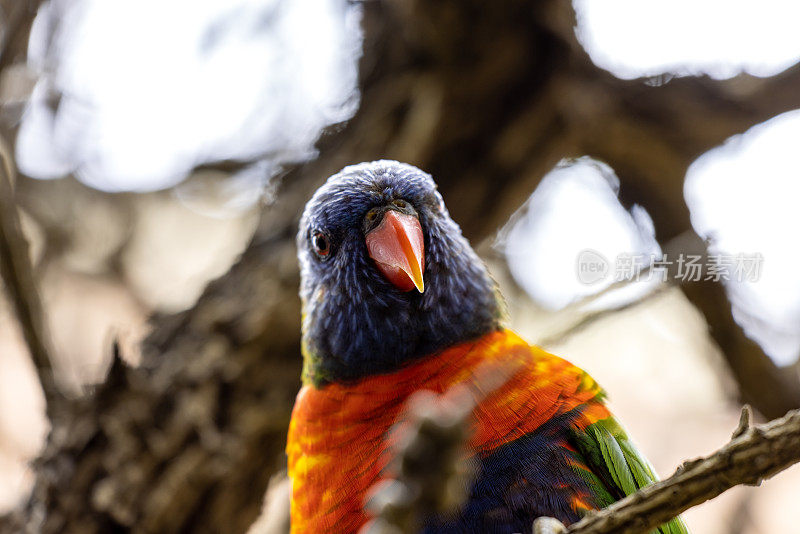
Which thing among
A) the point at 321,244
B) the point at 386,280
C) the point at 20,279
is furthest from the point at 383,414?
the point at 20,279

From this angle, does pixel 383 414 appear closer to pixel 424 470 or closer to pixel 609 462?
pixel 609 462

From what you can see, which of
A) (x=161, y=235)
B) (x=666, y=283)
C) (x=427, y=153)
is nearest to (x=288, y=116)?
(x=427, y=153)

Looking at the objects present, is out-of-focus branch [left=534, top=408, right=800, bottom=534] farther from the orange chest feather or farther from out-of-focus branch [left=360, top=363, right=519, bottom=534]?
the orange chest feather

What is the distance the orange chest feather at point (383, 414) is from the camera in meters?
1.50

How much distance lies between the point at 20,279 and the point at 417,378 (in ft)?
4.82

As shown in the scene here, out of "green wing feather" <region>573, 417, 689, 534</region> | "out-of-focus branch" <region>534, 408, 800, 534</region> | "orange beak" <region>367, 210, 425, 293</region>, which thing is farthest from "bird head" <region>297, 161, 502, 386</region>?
"out-of-focus branch" <region>534, 408, 800, 534</region>

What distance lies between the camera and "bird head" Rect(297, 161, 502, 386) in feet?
5.82

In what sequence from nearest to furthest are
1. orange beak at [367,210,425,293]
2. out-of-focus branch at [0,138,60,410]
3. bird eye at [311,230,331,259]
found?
orange beak at [367,210,425,293]
bird eye at [311,230,331,259]
out-of-focus branch at [0,138,60,410]

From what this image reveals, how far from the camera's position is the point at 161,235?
3969 mm

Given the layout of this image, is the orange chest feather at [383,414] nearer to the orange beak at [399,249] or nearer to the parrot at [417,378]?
the parrot at [417,378]

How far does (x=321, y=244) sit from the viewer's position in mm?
1912

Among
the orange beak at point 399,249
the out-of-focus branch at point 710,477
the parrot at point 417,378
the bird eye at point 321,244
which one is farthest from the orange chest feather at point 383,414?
the out-of-focus branch at point 710,477

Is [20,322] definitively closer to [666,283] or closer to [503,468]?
[503,468]

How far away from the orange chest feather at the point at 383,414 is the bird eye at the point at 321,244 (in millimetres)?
405
